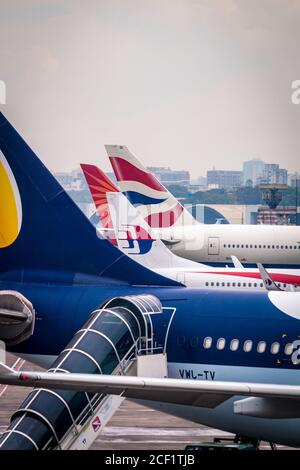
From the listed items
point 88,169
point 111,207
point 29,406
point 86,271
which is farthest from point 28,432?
point 88,169

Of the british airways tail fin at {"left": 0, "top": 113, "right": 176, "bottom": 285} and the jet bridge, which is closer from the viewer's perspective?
the jet bridge

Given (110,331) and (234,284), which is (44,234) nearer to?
(110,331)

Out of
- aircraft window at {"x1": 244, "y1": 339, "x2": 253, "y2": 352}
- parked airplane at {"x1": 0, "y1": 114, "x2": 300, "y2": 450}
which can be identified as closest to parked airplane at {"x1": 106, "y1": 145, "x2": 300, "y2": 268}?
parked airplane at {"x1": 0, "y1": 114, "x2": 300, "y2": 450}

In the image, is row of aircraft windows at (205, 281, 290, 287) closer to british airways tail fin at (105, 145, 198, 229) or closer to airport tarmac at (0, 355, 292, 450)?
airport tarmac at (0, 355, 292, 450)

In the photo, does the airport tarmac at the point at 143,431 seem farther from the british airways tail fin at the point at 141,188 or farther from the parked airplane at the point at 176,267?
the british airways tail fin at the point at 141,188

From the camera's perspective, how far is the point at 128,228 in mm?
68625

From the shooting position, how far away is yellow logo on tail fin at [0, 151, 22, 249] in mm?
31766

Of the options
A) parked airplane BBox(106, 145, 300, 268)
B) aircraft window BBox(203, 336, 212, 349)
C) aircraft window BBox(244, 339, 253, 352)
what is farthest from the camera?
parked airplane BBox(106, 145, 300, 268)

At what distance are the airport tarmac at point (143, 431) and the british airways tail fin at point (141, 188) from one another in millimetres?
55940

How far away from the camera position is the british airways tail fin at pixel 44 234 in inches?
1244

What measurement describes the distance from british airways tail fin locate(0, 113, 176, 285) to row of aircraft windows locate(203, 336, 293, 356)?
13.8 feet

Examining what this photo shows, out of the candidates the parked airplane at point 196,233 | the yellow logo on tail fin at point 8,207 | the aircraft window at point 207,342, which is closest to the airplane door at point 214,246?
the parked airplane at point 196,233

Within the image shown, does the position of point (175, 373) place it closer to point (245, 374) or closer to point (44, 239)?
point (245, 374)

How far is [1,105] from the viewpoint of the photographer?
105 ft
